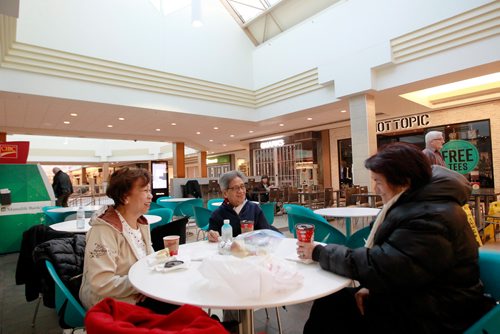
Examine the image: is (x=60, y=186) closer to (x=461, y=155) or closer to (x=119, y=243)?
(x=119, y=243)

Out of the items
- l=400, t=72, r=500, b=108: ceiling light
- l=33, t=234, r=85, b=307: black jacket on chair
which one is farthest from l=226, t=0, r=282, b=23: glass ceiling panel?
l=33, t=234, r=85, b=307: black jacket on chair

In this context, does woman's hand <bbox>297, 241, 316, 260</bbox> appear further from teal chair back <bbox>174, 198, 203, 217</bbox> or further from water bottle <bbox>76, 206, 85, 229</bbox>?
teal chair back <bbox>174, 198, 203, 217</bbox>

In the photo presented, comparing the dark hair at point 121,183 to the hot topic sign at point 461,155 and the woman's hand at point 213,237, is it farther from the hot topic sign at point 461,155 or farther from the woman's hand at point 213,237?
the hot topic sign at point 461,155

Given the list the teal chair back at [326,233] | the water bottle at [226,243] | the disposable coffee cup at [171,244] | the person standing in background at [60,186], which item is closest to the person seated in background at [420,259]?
the water bottle at [226,243]

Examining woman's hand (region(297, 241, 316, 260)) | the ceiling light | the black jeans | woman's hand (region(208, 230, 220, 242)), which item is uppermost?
the ceiling light

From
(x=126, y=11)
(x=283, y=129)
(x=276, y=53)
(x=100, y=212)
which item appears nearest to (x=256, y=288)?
(x=100, y=212)

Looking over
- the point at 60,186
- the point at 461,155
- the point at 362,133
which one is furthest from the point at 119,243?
the point at 461,155

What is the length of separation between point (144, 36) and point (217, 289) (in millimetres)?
8263

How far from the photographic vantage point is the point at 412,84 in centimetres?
648

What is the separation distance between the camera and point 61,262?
1.68 metres

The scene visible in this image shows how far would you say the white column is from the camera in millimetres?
7141

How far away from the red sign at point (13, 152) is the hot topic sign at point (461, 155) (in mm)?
11545

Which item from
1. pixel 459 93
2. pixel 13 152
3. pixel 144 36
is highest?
pixel 144 36

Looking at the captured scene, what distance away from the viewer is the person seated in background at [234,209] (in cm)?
241
